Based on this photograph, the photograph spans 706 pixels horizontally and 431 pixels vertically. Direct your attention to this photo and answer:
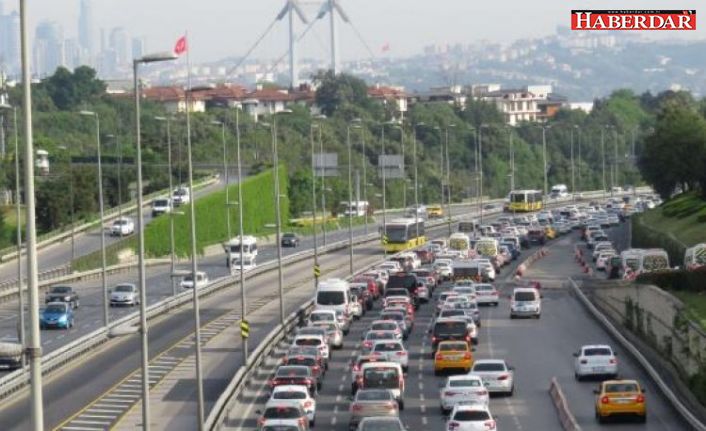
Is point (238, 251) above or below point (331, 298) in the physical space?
above

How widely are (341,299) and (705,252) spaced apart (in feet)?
43.8

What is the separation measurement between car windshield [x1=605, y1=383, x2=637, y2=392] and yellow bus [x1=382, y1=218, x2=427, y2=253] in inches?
2581

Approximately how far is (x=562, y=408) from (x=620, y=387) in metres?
2.39

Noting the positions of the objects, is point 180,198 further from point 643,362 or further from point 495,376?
point 495,376

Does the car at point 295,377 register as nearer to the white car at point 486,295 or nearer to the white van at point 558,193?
the white car at point 486,295

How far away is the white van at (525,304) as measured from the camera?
3031 inches

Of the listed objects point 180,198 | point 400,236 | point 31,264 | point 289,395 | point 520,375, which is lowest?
point 520,375

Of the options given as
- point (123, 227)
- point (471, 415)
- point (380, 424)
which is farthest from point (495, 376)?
point (123, 227)

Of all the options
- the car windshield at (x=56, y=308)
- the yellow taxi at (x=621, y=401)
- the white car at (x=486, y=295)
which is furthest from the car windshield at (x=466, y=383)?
the white car at (x=486, y=295)

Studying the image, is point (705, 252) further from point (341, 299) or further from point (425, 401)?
point (425, 401)

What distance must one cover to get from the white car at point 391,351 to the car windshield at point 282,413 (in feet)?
43.5

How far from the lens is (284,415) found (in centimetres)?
4422

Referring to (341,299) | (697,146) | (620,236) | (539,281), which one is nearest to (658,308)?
(341,299)

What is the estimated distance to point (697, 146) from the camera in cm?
11912
